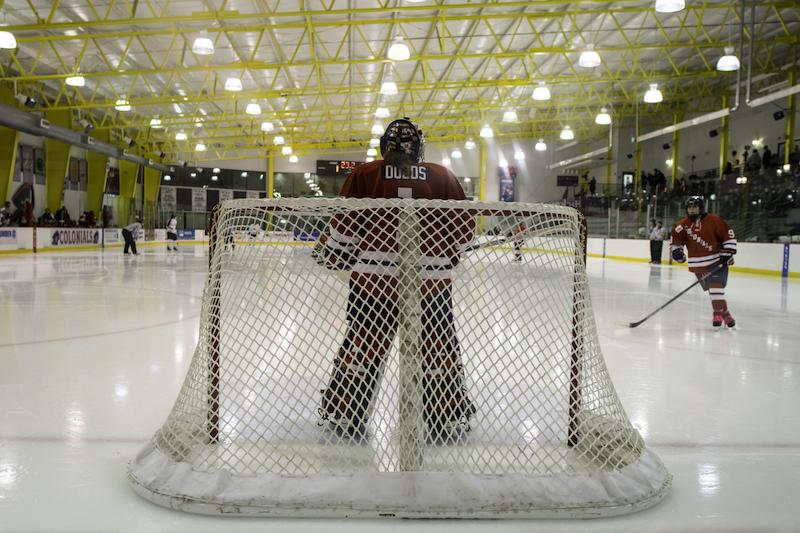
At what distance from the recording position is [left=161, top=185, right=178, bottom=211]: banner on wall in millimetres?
32438

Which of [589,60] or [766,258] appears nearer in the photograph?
[589,60]

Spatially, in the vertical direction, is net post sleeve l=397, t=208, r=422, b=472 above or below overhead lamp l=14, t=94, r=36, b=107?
below

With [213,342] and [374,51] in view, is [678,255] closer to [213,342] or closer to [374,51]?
[213,342]

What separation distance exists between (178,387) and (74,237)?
19.6m

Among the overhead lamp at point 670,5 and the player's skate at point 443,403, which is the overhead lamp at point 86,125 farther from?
the player's skate at point 443,403

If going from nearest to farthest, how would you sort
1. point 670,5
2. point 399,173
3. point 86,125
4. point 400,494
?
point 400,494
point 399,173
point 670,5
point 86,125

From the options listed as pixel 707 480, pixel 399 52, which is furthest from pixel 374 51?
pixel 707 480

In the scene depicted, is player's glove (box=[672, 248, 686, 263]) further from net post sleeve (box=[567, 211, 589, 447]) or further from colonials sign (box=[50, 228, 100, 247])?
colonials sign (box=[50, 228, 100, 247])

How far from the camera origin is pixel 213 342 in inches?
91.7

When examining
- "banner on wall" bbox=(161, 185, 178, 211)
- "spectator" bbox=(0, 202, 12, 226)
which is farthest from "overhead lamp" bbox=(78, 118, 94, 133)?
"banner on wall" bbox=(161, 185, 178, 211)

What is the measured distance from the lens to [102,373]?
144 inches

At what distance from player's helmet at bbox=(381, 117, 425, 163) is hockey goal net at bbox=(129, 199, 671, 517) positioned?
1.30ft

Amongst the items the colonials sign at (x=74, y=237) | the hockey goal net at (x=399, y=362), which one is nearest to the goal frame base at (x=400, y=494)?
the hockey goal net at (x=399, y=362)

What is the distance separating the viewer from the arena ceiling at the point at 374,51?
1286 cm
